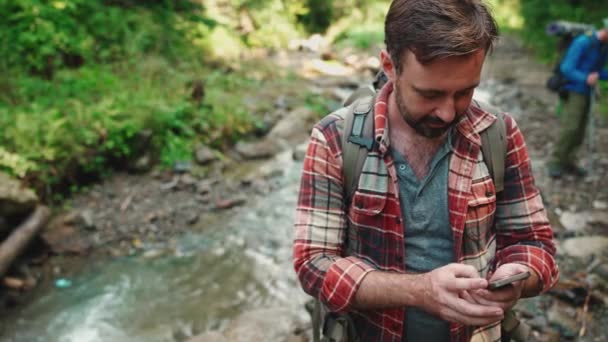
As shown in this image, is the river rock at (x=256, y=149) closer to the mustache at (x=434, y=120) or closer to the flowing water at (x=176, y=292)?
the flowing water at (x=176, y=292)

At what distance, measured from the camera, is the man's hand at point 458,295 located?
4.61 ft

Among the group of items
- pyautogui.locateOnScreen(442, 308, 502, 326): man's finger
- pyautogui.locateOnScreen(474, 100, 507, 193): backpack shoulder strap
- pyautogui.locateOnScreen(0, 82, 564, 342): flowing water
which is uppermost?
pyautogui.locateOnScreen(474, 100, 507, 193): backpack shoulder strap

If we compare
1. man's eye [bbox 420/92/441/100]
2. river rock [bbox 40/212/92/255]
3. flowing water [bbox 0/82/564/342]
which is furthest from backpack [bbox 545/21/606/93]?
river rock [bbox 40/212/92/255]

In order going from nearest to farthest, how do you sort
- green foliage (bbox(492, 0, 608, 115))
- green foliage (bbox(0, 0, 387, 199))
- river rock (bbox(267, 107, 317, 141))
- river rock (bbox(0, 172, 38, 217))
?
river rock (bbox(0, 172, 38, 217)), green foliage (bbox(0, 0, 387, 199)), river rock (bbox(267, 107, 317, 141)), green foliage (bbox(492, 0, 608, 115))

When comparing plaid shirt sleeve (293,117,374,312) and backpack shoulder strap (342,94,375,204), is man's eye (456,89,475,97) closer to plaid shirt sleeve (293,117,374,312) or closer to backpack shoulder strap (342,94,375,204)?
backpack shoulder strap (342,94,375,204)

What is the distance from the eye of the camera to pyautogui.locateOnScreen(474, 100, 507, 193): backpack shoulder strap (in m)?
1.69

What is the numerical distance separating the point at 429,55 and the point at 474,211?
0.58 meters

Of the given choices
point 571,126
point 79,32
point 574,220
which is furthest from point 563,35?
point 79,32

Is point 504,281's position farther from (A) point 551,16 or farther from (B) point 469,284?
(A) point 551,16

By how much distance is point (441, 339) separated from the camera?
1.78 m

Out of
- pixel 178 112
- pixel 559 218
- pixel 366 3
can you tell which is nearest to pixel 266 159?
pixel 178 112

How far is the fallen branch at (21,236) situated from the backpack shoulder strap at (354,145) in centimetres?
431

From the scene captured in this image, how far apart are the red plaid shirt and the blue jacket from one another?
475 centimetres

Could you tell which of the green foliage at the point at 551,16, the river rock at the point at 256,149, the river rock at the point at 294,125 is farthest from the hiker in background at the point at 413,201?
the green foliage at the point at 551,16
